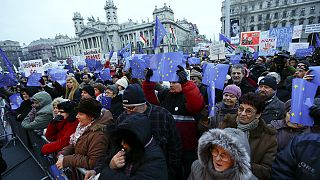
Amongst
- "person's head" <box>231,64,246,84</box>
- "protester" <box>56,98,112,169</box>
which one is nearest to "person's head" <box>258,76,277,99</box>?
"person's head" <box>231,64,246,84</box>

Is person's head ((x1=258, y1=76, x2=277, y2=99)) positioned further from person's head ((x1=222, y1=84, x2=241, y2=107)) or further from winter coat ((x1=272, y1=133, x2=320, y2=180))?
winter coat ((x1=272, y1=133, x2=320, y2=180))

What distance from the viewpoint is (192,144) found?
2945mm

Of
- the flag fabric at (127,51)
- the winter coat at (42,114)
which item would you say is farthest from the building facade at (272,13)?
the winter coat at (42,114)

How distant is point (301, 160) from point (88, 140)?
6.40 ft

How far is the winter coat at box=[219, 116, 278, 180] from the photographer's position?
1846 millimetres

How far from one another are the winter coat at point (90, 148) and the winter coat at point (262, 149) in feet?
5.04

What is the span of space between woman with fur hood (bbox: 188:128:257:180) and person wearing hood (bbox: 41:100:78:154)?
1844 millimetres

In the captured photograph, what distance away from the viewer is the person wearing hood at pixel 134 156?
1540mm

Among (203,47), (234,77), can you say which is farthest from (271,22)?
(234,77)

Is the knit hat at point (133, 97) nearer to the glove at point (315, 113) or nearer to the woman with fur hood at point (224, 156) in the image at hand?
the woman with fur hood at point (224, 156)

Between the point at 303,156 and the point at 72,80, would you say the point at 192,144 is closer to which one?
the point at 303,156

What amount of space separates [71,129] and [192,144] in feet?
5.74

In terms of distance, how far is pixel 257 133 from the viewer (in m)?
2.01

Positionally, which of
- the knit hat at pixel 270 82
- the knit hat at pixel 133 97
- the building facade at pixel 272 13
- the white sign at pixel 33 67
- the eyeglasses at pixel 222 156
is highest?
the building facade at pixel 272 13
